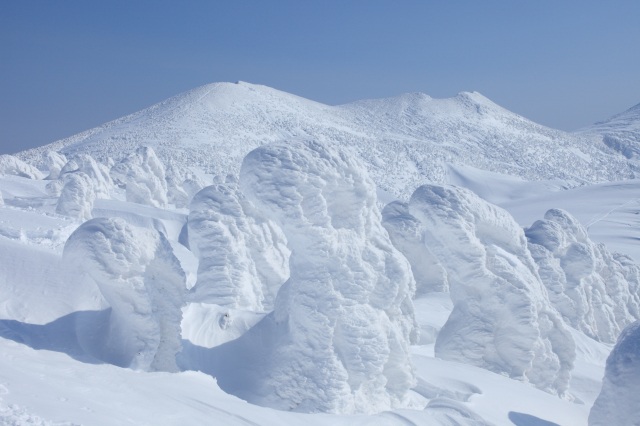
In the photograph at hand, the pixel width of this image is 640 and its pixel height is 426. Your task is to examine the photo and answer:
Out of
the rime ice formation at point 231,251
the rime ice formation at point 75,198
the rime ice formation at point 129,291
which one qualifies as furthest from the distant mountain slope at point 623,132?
the rime ice formation at point 129,291

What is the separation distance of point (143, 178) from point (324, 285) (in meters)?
28.7

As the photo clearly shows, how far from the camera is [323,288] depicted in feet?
28.4

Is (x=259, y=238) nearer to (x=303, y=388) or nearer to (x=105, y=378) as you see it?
(x=303, y=388)

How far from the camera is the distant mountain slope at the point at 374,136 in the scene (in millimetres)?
79188

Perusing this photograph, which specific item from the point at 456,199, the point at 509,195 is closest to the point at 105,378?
the point at 456,199

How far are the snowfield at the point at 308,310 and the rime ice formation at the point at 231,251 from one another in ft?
0.15

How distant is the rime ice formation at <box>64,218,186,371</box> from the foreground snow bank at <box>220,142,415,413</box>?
1246 millimetres

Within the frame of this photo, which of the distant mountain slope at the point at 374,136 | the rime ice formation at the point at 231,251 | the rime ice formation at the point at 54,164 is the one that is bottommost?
the rime ice formation at the point at 231,251

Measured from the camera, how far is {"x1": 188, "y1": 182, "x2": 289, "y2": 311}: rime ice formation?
13.6m

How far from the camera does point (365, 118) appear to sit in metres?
111

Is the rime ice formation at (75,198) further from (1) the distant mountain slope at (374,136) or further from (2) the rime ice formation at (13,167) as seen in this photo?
(1) the distant mountain slope at (374,136)

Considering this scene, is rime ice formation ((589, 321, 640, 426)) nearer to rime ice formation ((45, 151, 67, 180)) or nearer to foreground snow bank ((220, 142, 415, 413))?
foreground snow bank ((220, 142, 415, 413))

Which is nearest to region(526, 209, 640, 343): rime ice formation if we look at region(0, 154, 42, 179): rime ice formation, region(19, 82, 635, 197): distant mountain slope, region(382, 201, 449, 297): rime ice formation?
region(382, 201, 449, 297): rime ice formation

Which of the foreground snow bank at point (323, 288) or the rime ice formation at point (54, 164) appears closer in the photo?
the foreground snow bank at point (323, 288)
